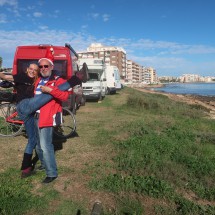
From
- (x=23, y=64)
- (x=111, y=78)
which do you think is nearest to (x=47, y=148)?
(x=23, y=64)

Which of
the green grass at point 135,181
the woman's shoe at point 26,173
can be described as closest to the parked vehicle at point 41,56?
the green grass at point 135,181

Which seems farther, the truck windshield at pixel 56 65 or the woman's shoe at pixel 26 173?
the truck windshield at pixel 56 65

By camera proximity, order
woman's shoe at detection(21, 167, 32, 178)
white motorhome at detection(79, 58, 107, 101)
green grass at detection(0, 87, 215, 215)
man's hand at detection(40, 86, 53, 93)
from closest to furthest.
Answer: green grass at detection(0, 87, 215, 215), man's hand at detection(40, 86, 53, 93), woman's shoe at detection(21, 167, 32, 178), white motorhome at detection(79, 58, 107, 101)

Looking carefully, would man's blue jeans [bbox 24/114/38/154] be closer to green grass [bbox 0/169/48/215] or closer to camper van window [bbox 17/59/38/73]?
green grass [bbox 0/169/48/215]

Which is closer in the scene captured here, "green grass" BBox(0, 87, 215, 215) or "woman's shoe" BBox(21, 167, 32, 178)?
"green grass" BBox(0, 87, 215, 215)

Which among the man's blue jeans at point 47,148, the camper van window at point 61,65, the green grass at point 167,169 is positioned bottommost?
the green grass at point 167,169

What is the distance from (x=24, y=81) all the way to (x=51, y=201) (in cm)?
282

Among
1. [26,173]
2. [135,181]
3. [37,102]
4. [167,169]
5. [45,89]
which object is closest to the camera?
[45,89]

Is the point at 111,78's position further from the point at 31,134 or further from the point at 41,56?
the point at 31,134

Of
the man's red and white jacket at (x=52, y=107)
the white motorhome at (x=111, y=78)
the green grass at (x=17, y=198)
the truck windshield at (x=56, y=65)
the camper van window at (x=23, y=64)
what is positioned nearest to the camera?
the green grass at (x=17, y=198)

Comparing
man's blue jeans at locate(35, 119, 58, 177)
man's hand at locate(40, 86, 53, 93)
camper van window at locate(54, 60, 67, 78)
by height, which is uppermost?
camper van window at locate(54, 60, 67, 78)

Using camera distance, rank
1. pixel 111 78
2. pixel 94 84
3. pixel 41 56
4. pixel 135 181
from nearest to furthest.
A: pixel 135 181 → pixel 41 56 → pixel 94 84 → pixel 111 78

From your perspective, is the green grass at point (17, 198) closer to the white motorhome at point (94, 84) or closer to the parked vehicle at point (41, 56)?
the parked vehicle at point (41, 56)

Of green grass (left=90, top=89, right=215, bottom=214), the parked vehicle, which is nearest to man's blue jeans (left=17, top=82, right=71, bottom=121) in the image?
green grass (left=90, top=89, right=215, bottom=214)
